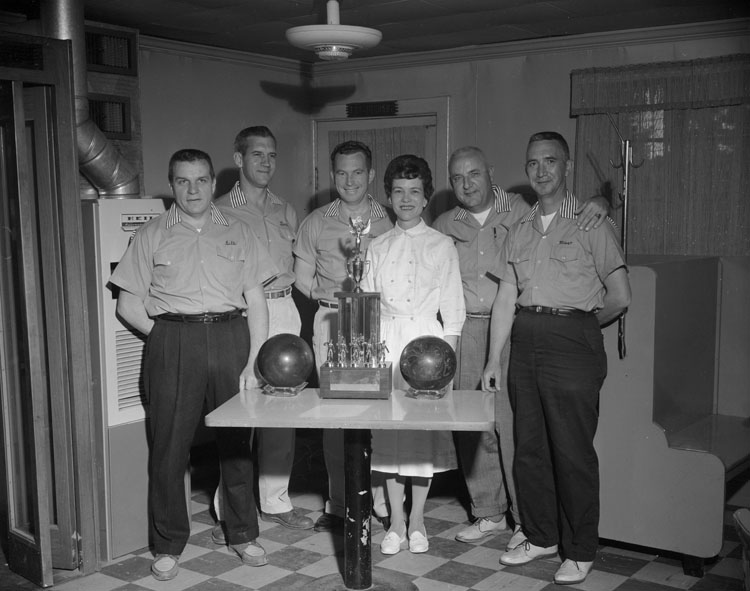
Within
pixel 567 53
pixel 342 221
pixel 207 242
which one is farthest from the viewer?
pixel 567 53

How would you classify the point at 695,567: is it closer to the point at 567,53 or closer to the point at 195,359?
the point at 195,359

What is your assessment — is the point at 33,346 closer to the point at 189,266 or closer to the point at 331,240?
the point at 189,266

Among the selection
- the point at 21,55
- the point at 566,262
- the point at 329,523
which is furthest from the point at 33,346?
the point at 566,262

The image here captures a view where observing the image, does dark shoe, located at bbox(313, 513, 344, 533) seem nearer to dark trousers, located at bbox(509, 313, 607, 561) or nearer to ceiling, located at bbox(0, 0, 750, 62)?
dark trousers, located at bbox(509, 313, 607, 561)

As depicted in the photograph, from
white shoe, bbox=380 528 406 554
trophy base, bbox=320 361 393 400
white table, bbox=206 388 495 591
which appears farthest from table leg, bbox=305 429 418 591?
white shoe, bbox=380 528 406 554

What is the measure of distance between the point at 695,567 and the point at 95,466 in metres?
2.71

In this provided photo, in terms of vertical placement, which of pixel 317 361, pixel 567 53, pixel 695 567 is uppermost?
pixel 567 53

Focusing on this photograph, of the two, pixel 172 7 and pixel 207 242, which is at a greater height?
pixel 172 7

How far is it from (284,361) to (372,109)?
3916mm

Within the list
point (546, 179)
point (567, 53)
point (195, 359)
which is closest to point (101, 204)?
point (195, 359)

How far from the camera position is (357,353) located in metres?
3.48

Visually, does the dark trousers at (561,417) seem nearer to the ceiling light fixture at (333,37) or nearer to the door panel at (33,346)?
the ceiling light fixture at (333,37)

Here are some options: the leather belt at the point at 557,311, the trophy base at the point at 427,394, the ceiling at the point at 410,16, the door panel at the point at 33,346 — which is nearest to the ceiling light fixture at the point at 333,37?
the ceiling at the point at 410,16

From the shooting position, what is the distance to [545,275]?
3.81 m
